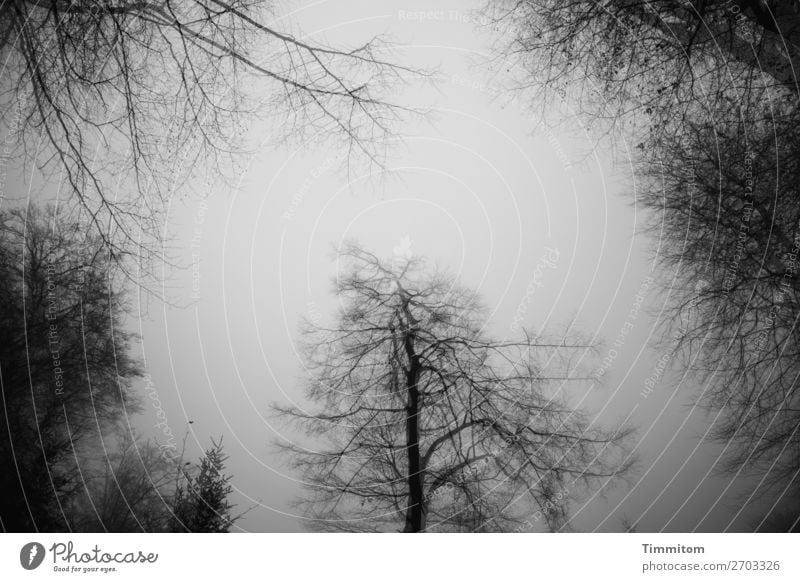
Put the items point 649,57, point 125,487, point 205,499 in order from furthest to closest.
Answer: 1. point 649,57
2. point 125,487
3. point 205,499

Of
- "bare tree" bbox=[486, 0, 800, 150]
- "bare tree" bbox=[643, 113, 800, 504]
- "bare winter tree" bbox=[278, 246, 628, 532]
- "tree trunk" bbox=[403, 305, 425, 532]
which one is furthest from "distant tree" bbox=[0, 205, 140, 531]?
"bare tree" bbox=[643, 113, 800, 504]

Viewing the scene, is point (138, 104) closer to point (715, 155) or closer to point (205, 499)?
point (205, 499)

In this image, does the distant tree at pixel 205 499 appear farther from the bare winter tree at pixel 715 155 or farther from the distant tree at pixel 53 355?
the bare winter tree at pixel 715 155

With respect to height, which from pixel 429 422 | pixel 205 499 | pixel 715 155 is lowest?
pixel 205 499

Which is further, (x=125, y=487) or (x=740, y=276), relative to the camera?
(x=740, y=276)

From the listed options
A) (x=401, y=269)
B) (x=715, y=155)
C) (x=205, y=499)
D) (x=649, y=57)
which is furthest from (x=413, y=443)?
(x=649, y=57)

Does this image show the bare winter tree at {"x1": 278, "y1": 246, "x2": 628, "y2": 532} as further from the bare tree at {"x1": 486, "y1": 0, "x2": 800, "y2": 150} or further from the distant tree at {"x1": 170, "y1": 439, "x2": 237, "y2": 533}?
the bare tree at {"x1": 486, "y1": 0, "x2": 800, "y2": 150}
